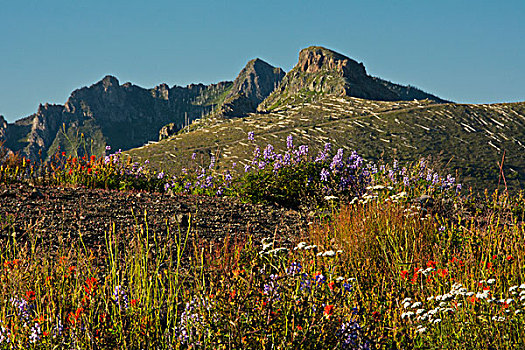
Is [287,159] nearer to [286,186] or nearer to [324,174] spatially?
[286,186]

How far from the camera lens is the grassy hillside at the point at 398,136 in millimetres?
30375

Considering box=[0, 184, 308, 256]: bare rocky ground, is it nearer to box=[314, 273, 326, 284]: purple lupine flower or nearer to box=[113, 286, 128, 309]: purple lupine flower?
box=[113, 286, 128, 309]: purple lupine flower

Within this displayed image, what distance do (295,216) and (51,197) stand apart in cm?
345

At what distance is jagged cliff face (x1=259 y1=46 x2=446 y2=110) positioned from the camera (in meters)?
108

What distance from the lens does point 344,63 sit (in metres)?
118

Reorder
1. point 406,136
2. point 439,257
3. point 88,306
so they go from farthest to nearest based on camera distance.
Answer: point 406,136
point 439,257
point 88,306

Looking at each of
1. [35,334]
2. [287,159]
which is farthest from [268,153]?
[35,334]

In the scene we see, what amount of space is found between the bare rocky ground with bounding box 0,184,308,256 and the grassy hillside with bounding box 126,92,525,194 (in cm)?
2082

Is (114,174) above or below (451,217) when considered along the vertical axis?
above

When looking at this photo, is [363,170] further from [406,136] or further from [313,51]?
[313,51]

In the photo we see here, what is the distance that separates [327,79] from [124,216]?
364 ft

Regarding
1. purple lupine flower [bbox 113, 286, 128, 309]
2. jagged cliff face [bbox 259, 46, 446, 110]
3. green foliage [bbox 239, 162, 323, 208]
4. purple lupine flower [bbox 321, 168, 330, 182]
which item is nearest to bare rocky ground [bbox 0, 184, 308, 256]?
green foliage [bbox 239, 162, 323, 208]

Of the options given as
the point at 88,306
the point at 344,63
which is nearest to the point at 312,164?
the point at 88,306

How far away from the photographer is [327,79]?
111688mm
